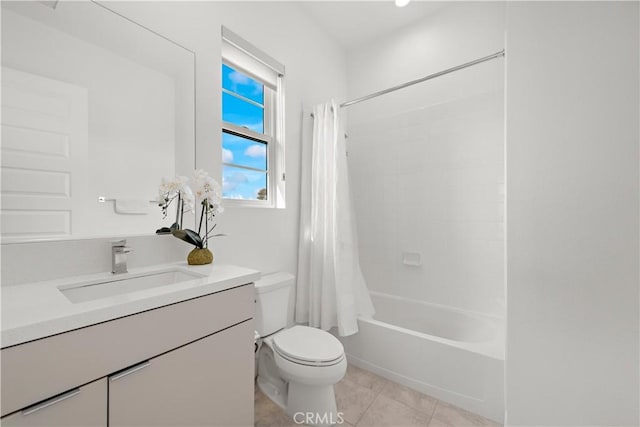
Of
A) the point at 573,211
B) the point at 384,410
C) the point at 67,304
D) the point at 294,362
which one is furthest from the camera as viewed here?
the point at 384,410

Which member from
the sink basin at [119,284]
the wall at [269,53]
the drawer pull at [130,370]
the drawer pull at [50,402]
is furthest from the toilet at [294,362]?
the drawer pull at [50,402]

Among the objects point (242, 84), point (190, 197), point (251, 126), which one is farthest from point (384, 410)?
point (242, 84)

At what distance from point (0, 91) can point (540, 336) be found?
1.75 meters

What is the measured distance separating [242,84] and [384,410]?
89.9 inches

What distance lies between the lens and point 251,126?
6.46 ft

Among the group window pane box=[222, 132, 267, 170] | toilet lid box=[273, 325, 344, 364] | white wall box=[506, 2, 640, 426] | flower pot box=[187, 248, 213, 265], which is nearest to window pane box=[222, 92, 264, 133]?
window pane box=[222, 132, 267, 170]

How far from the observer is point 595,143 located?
19.9 inches

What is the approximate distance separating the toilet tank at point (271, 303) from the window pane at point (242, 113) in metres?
1.09

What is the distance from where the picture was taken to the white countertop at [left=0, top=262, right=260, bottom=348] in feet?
2.05

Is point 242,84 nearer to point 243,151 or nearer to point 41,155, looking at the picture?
point 243,151

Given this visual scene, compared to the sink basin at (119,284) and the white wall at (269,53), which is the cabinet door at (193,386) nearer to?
the sink basin at (119,284)

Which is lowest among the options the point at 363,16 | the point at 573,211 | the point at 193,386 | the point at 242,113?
the point at 193,386

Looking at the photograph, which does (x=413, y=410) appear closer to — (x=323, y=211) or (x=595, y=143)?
(x=323, y=211)

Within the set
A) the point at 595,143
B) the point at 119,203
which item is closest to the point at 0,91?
the point at 119,203
